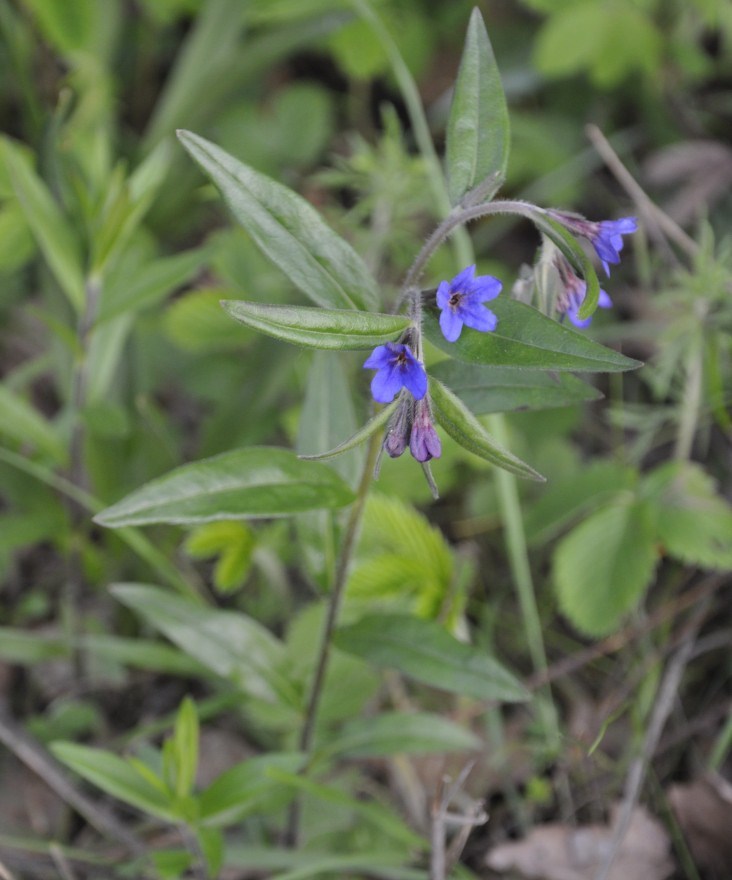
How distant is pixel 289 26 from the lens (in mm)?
3406

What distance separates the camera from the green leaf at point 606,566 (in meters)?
2.50

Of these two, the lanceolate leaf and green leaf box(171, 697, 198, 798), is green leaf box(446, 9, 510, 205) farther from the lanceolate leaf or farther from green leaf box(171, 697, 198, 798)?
green leaf box(171, 697, 198, 798)

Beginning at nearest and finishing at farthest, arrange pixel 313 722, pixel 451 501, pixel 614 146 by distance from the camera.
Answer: pixel 313 722 → pixel 451 501 → pixel 614 146

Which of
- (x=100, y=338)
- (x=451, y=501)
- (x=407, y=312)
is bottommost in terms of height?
(x=451, y=501)

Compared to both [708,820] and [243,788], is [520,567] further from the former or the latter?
[243,788]

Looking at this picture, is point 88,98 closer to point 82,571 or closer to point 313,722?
point 82,571

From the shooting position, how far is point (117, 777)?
6.37 ft

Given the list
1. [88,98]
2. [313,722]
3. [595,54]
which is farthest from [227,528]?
[595,54]

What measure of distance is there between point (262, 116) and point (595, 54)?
1.46m

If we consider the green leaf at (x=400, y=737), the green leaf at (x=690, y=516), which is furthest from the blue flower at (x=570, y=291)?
the green leaf at (x=690, y=516)

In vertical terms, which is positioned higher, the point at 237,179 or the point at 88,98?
the point at 88,98

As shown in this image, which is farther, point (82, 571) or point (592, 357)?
point (82, 571)

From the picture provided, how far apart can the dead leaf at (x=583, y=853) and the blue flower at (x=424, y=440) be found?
1.48 m

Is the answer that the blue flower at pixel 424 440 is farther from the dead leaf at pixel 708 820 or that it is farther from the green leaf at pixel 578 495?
the dead leaf at pixel 708 820
